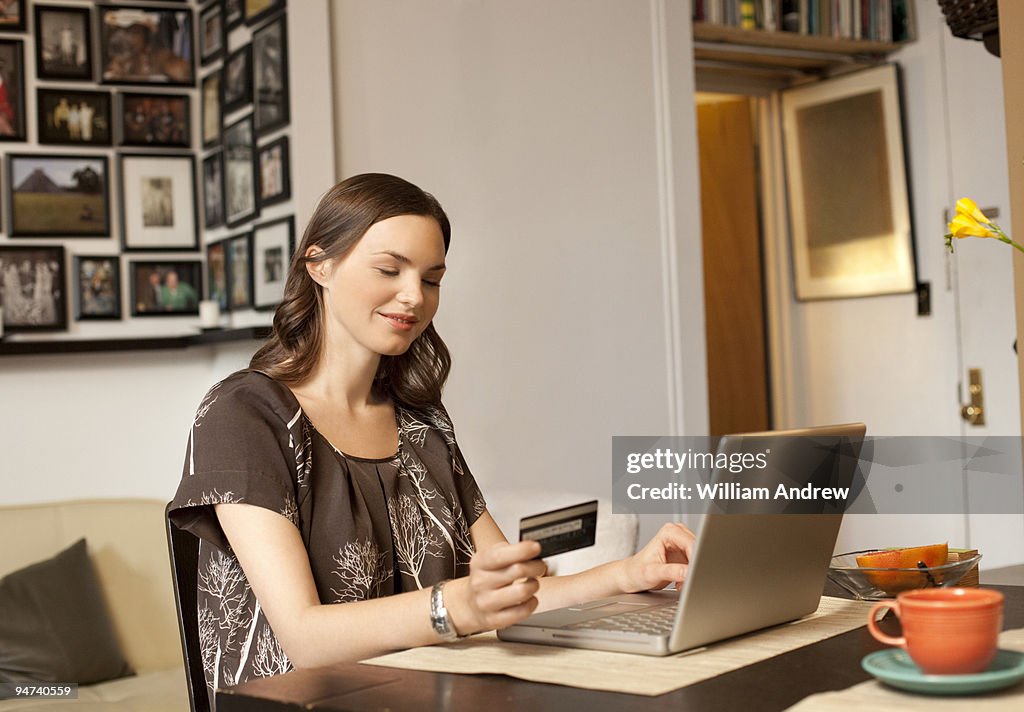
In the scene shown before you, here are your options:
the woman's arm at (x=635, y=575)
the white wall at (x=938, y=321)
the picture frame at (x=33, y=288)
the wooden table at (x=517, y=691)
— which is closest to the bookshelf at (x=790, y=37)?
the white wall at (x=938, y=321)

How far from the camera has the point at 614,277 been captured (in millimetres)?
3805

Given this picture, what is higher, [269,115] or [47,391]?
[269,115]

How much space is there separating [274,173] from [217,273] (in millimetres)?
519

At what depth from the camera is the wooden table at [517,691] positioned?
40.9 inches

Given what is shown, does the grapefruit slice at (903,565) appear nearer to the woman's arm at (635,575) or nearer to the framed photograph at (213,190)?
the woman's arm at (635,575)

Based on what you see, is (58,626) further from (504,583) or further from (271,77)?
(504,583)

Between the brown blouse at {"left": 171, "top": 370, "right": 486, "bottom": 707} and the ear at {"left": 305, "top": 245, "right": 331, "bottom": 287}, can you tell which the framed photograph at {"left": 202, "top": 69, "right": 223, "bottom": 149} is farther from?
the brown blouse at {"left": 171, "top": 370, "right": 486, "bottom": 707}

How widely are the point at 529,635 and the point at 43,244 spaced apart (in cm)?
265

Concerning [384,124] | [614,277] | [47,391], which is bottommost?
[47,391]

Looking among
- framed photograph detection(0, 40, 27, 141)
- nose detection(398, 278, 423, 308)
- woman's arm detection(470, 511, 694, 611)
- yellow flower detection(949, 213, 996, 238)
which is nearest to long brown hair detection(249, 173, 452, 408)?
nose detection(398, 278, 423, 308)

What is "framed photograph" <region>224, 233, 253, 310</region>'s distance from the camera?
3.41 metres

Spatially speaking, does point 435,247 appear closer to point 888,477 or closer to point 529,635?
point 529,635

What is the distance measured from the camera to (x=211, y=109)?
12.1 ft

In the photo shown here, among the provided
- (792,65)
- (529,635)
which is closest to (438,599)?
(529,635)
